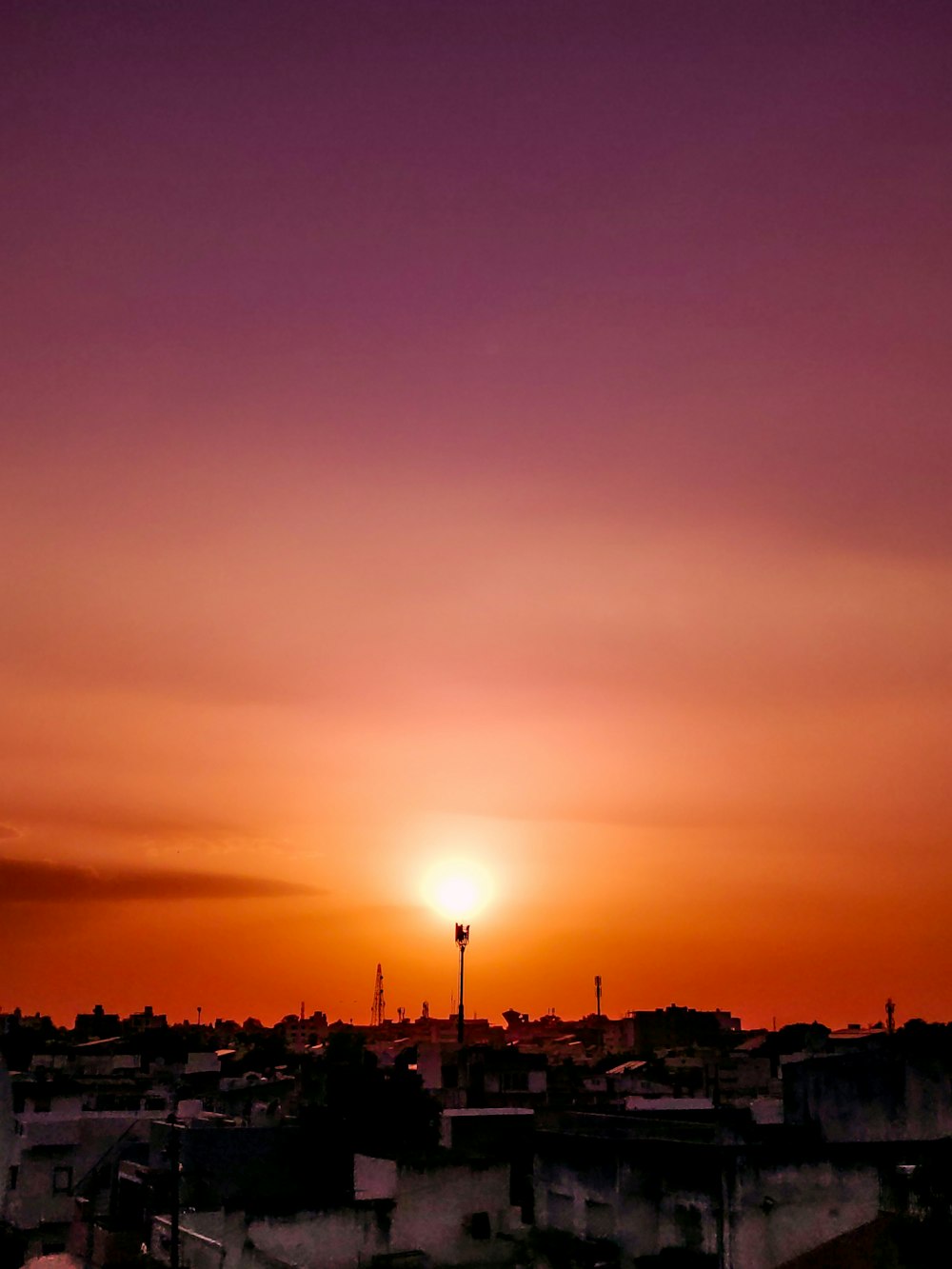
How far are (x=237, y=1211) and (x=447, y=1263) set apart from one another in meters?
7.08

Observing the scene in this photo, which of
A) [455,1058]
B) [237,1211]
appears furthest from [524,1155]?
[455,1058]

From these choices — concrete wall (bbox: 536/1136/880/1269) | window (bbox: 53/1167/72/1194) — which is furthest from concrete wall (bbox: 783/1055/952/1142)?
window (bbox: 53/1167/72/1194)

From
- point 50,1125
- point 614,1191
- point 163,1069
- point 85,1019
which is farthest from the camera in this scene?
point 85,1019

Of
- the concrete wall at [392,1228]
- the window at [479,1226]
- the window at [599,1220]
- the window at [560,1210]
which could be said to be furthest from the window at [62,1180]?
the window at [599,1220]

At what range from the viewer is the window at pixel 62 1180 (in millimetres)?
56172

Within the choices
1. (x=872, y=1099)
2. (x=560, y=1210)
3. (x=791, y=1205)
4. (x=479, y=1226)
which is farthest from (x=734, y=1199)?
(x=479, y=1226)

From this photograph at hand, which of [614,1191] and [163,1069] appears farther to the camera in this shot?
[163,1069]

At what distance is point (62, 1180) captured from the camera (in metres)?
→ 56.2

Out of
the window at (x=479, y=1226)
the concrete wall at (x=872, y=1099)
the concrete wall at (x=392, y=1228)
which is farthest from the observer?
the window at (x=479, y=1226)

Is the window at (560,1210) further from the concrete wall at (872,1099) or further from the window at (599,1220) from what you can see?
the concrete wall at (872,1099)

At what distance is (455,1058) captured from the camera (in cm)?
8681

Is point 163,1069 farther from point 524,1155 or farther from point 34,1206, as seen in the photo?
point 524,1155

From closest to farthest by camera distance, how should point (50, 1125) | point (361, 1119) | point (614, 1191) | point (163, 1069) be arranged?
point (614, 1191) < point (361, 1119) < point (50, 1125) < point (163, 1069)

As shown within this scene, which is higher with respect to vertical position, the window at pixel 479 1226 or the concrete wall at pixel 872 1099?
the concrete wall at pixel 872 1099
